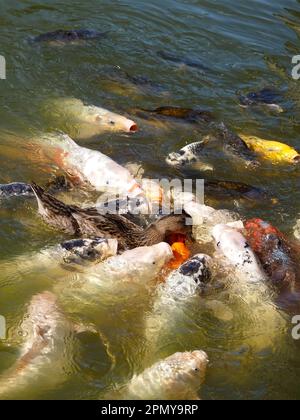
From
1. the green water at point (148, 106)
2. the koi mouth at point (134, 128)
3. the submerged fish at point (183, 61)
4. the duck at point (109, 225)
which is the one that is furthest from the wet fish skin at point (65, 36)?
the duck at point (109, 225)

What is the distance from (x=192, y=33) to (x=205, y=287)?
23.2ft

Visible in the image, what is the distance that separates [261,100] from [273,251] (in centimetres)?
408

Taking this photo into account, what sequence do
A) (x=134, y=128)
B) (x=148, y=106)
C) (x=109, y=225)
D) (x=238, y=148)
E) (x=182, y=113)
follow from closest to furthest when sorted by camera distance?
1. (x=109, y=225)
2. (x=238, y=148)
3. (x=134, y=128)
4. (x=182, y=113)
5. (x=148, y=106)

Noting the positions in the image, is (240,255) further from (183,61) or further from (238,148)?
(183,61)

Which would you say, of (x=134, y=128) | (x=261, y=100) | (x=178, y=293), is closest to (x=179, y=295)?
A: (x=178, y=293)

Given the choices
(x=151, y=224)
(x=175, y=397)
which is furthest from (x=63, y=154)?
(x=175, y=397)

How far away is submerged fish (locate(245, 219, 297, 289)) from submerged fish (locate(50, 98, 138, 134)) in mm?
2556

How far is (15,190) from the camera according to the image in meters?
6.94

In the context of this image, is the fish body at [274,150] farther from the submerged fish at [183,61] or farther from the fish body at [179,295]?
the fish body at [179,295]

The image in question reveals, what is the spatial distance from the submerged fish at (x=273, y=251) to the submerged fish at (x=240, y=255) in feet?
0.52

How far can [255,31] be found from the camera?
12.5 meters

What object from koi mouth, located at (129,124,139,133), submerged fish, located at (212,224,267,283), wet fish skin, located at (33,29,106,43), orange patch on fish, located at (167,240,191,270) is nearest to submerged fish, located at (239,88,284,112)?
koi mouth, located at (129,124,139,133)

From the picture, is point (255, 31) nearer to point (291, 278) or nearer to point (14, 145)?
point (14, 145)

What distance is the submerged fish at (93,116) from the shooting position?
851cm
